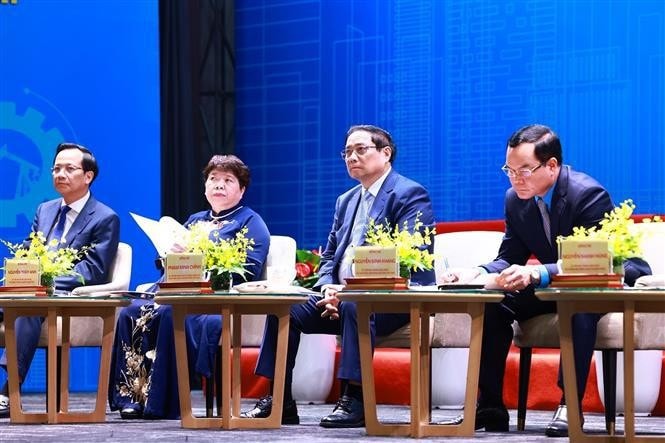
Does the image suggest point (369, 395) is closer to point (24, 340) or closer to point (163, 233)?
point (163, 233)

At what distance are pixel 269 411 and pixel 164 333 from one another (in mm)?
592

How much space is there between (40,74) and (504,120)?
112 inches

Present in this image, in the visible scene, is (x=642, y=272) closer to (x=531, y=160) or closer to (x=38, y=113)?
(x=531, y=160)

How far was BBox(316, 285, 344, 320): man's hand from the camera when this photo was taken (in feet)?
15.6

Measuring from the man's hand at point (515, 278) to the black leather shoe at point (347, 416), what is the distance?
873 mm

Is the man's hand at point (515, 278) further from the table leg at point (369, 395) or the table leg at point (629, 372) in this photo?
the table leg at point (629, 372)

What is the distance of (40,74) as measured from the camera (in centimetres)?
747

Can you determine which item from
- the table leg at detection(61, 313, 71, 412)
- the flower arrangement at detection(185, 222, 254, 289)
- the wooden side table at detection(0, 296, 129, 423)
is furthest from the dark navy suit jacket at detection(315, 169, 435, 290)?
the table leg at detection(61, 313, 71, 412)

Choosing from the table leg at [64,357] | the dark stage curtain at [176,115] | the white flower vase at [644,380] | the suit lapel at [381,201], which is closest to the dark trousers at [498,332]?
the suit lapel at [381,201]

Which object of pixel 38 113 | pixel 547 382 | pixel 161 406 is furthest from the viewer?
pixel 38 113

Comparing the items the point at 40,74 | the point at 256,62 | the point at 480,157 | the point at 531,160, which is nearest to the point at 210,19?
the point at 256,62

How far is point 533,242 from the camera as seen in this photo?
4527mm

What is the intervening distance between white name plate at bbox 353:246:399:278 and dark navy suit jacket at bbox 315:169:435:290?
77 centimetres

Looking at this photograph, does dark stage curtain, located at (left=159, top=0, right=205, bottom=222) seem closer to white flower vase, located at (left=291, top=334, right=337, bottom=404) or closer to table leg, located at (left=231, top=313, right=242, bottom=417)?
white flower vase, located at (left=291, top=334, right=337, bottom=404)
